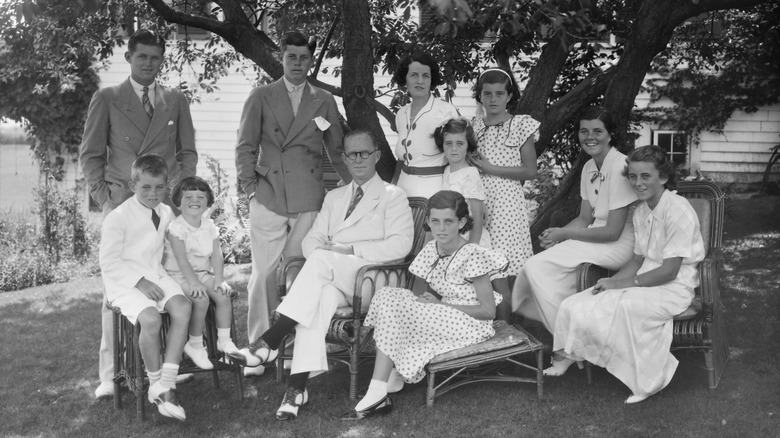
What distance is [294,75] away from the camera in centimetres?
507

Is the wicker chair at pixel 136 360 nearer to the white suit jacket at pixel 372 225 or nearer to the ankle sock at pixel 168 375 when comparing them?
the ankle sock at pixel 168 375

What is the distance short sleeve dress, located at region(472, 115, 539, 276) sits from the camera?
509 cm

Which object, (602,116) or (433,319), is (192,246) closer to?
(433,319)

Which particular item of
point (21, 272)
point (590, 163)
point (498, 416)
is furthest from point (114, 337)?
point (21, 272)

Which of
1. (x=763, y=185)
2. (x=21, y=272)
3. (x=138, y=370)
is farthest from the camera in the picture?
(x=763, y=185)

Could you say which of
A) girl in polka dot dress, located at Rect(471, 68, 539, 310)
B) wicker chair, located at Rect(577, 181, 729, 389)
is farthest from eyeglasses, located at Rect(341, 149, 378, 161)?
wicker chair, located at Rect(577, 181, 729, 389)

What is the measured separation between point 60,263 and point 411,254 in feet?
19.7

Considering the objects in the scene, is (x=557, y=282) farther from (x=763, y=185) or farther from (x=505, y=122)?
(x=763, y=185)

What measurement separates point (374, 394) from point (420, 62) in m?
2.02

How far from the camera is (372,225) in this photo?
486 centimetres

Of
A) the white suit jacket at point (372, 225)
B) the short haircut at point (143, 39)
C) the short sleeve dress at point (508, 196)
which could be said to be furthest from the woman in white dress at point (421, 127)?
the short haircut at point (143, 39)

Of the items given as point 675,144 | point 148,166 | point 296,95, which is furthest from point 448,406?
point 675,144

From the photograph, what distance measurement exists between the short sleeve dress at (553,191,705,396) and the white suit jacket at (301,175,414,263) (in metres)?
1.02

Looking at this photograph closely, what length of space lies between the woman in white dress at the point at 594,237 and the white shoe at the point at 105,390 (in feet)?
8.12
